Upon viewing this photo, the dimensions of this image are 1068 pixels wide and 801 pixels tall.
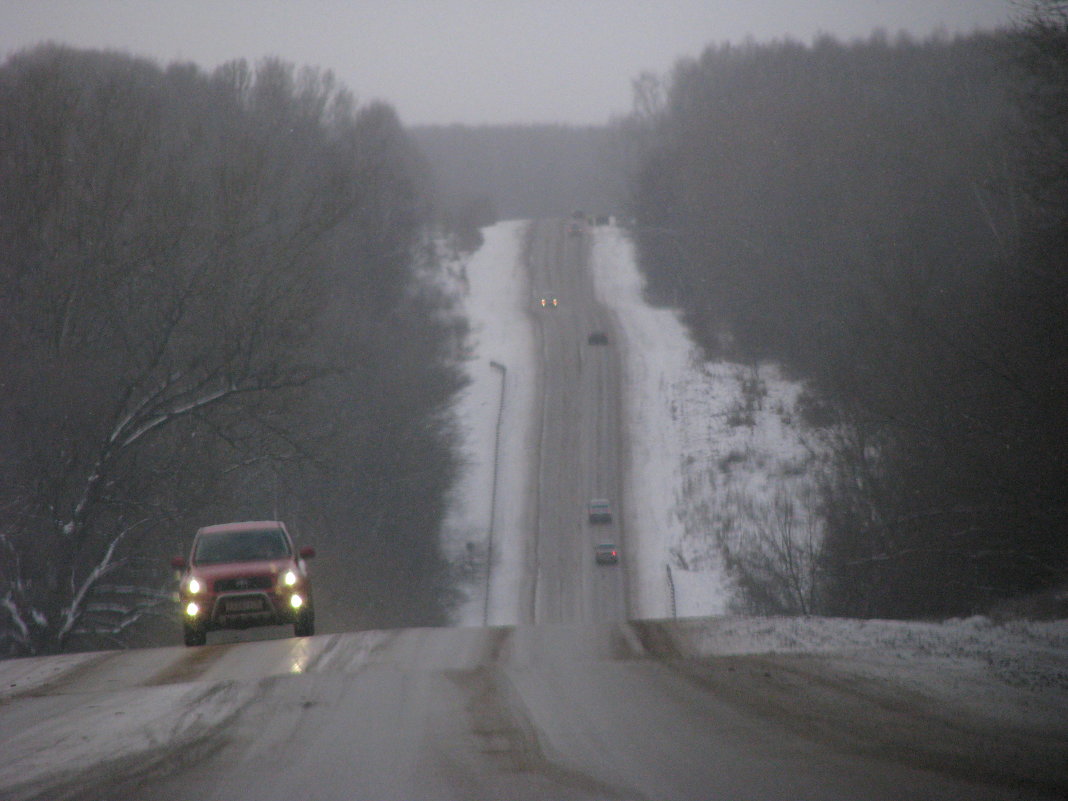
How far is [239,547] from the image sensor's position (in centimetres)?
1662

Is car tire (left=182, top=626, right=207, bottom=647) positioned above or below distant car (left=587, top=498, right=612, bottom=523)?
below

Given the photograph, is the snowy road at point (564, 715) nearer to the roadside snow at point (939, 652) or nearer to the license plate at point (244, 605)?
the roadside snow at point (939, 652)

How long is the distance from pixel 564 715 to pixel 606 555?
128ft

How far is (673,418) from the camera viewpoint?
61.3 metres

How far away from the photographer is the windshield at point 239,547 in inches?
645

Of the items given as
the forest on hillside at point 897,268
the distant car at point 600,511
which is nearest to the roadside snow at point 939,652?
the forest on hillside at point 897,268

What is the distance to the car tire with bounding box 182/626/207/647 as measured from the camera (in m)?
15.7

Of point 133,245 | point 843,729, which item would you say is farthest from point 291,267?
point 843,729

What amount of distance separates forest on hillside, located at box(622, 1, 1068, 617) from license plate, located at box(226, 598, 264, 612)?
13.1 meters

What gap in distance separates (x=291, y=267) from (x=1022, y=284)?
18.6 m

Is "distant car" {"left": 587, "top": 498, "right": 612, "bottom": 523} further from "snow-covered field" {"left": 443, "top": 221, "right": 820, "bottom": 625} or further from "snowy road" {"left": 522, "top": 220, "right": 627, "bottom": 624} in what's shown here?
"snow-covered field" {"left": 443, "top": 221, "right": 820, "bottom": 625}

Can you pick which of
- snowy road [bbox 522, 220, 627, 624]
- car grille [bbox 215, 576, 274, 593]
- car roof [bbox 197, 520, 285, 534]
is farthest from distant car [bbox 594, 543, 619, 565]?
car grille [bbox 215, 576, 274, 593]

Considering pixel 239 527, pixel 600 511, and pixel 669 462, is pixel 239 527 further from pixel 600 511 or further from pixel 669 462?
pixel 669 462

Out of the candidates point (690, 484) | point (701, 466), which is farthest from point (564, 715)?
point (701, 466)
